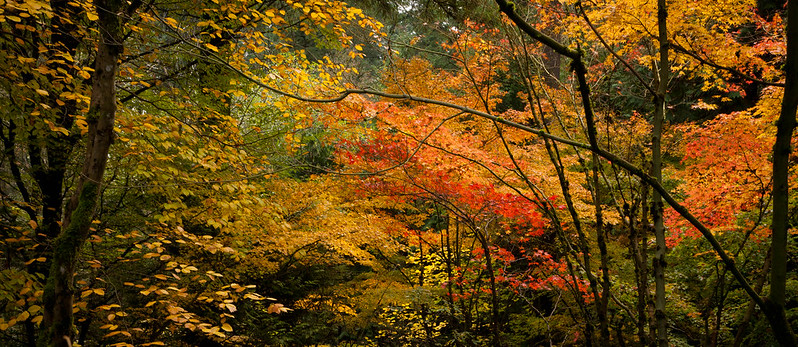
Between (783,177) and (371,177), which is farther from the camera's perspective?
(371,177)

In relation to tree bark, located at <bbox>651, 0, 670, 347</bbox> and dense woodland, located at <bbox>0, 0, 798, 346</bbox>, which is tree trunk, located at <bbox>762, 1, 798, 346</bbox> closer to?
dense woodland, located at <bbox>0, 0, 798, 346</bbox>

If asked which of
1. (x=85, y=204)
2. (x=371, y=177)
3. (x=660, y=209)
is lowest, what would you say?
(x=85, y=204)

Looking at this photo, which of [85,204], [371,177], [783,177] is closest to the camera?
[783,177]

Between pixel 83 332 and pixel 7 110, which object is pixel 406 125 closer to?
pixel 7 110

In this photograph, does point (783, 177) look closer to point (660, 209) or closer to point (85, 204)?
point (660, 209)

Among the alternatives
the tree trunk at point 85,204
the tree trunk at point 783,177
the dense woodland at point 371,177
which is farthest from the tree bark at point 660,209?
the tree trunk at point 85,204

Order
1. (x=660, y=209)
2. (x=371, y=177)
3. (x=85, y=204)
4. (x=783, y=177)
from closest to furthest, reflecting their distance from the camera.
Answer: (x=783, y=177)
(x=85, y=204)
(x=660, y=209)
(x=371, y=177)

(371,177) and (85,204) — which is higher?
(371,177)

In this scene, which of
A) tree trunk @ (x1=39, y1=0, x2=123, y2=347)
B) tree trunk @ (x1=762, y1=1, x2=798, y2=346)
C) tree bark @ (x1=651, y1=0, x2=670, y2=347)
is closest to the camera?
tree trunk @ (x1=762, y1=1, x2=798, y2=346)

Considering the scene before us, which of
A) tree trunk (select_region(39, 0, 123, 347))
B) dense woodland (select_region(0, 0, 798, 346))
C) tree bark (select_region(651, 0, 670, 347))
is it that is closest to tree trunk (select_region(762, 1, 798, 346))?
dense woodland (select_region(0, 0, 798, 346))

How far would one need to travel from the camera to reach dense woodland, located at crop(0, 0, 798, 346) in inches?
102

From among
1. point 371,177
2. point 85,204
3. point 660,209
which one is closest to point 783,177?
point 660,209

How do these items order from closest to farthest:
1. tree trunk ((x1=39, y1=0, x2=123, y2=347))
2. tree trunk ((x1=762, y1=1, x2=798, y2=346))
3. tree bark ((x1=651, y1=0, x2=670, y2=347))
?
tree trunk ((x1=762, y1=1, x2=798, y2=346))
tree trunk ((x1=39, y1=0, x2=123, y2=347))
tree bark ((x1=651, y1=0, x2=670, y2=347))

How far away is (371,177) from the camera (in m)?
7.40
